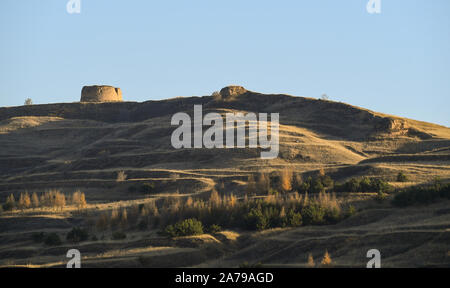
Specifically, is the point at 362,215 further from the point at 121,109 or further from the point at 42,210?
the point at 121,109

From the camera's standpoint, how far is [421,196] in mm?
22969

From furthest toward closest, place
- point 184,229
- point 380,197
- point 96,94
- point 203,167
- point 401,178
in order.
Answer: point 96,94, point 203,167, point 401,178, point 380,197, point 184,229

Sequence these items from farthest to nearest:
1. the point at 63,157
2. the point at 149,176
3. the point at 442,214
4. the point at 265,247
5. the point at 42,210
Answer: the point at 63,157 < the point at 149,176 < the point at 42,210 < the point at 442,214 < the point at 265,247

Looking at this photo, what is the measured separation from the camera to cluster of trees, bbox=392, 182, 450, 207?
22.9 metres

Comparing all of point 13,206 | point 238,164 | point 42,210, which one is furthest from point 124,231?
point 238,164

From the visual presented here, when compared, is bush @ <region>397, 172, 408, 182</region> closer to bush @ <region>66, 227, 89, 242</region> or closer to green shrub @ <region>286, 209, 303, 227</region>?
green shrub @ <region>286, 209, 303, 227</region>

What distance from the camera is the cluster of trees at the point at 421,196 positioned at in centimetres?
2288

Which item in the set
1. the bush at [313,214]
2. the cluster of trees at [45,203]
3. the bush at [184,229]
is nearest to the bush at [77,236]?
the bush at [184,229]

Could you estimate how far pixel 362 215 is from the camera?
22031 millimetres

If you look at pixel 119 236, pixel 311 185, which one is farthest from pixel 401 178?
pixel 119 236

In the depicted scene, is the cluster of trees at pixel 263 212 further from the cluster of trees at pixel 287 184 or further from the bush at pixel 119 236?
the bush at pixel 119 236

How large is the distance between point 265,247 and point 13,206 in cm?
1459

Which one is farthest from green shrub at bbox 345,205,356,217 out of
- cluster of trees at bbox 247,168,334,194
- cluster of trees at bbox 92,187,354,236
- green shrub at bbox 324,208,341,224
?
cluster of trees at bbox 247,168,334,194

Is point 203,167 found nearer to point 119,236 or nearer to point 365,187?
point 365,187
